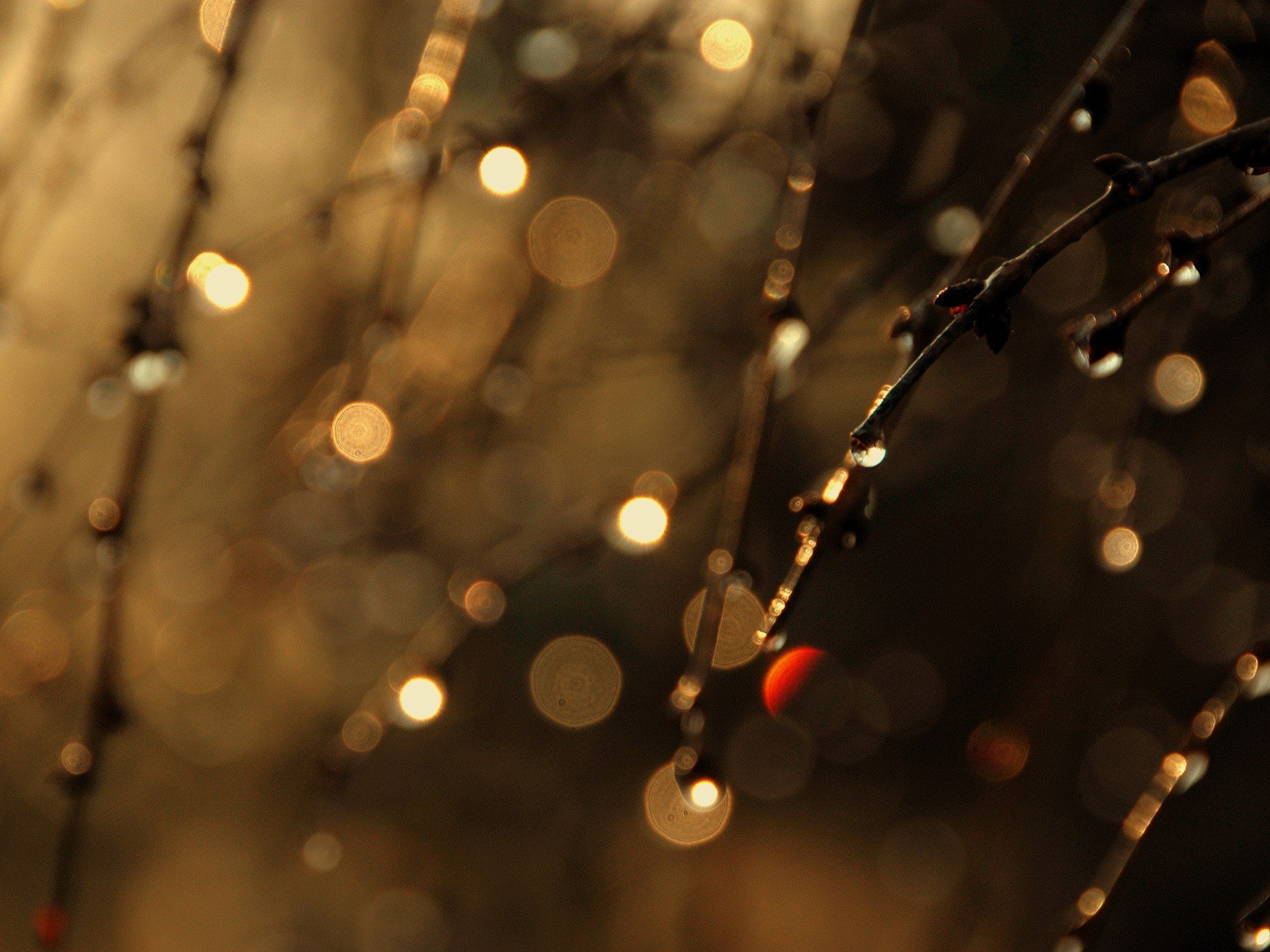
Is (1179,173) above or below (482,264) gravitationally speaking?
above

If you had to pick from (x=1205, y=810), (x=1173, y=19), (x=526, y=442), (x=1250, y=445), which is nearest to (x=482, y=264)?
(x=526, y=442)

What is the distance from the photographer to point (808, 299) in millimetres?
1933

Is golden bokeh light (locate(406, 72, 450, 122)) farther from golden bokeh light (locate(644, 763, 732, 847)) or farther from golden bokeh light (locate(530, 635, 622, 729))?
golden bokeh light (locate(530, 635, 622, 729))

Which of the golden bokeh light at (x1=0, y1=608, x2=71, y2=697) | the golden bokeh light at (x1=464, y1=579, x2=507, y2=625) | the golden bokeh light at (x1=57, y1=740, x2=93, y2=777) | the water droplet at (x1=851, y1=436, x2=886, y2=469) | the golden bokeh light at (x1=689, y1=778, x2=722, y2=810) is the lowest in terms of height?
the golden bokeh light at (x1=0, y1=608, x2=71, y2=697)

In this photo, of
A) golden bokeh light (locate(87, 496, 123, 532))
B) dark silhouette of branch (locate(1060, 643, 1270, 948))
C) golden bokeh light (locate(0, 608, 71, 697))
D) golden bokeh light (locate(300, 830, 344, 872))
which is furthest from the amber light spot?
golden bokeh light (locate(0, 608, 71, 697))

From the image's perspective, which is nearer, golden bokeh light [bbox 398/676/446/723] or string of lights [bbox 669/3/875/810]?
string of lights [bbox 669/3/875/810]

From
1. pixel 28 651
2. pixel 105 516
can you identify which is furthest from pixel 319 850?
pixel 28 651

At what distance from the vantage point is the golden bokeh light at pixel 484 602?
0.89 meters

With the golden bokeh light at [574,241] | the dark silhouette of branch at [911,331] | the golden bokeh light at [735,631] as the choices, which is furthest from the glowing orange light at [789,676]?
the golden bokeh light at [574,241]

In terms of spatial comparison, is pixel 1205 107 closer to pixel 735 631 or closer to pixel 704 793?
pixel 704 793

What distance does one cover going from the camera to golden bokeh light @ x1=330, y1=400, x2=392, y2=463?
3.03 ft

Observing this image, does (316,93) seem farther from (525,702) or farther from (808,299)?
(525,702)

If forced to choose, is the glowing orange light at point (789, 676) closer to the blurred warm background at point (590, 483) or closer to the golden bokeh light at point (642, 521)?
the blurred warm background at point (590, 483)

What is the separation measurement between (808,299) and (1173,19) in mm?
872
